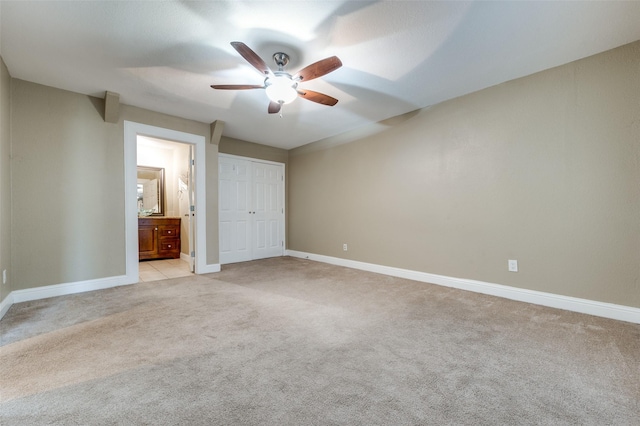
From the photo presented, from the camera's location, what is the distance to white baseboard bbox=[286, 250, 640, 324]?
7.82ft

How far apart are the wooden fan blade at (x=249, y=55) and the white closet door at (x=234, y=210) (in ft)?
10.5

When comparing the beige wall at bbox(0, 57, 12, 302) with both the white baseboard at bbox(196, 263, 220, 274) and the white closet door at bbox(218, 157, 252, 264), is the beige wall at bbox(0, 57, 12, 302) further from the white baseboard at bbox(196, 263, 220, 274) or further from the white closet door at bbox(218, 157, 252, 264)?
the white closet door at bbox(218, 157, 252, 264)

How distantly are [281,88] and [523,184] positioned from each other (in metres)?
2.79

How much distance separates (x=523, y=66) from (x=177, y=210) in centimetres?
648

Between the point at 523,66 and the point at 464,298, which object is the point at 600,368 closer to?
the point at 464,298

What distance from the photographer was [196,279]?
3904mm

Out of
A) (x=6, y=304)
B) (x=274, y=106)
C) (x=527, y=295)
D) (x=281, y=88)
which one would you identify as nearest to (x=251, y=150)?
(x=274, y=106)

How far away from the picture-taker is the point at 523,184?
292cm

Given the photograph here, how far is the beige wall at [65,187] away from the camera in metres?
2.96

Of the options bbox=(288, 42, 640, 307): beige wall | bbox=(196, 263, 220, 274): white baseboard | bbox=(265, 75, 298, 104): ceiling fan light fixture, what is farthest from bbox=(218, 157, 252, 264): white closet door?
bbox=(265, 75, 298, 104): ceiling fan light fixture

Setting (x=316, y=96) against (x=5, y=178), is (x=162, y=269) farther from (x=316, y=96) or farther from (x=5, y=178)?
(x=316, y=96)

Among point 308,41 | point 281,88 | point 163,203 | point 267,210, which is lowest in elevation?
A: point 267,210

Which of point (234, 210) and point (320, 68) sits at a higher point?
point (320, 68)

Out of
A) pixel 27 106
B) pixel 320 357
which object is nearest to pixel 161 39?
pixel 27 106
